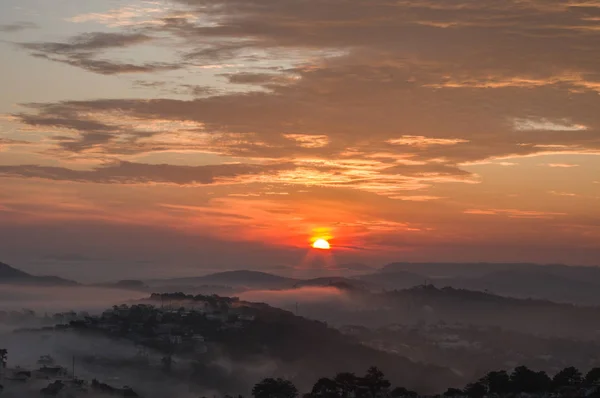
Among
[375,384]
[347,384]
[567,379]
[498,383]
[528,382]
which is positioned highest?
[567,379]

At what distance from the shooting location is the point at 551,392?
123438 mm

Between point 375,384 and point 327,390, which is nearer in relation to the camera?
point 375,384

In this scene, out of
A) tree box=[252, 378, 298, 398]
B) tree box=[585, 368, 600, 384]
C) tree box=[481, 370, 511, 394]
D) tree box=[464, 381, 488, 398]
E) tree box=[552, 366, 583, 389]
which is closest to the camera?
tree box=[585, 368, 600, 384]

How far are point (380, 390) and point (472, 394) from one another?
18.6 metres

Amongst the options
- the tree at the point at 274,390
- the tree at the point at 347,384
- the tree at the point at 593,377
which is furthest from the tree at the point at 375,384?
the tree at the point at 593,377

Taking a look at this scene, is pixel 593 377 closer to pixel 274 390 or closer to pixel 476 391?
pixel 476 391

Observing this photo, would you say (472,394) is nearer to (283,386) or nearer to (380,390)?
(380,390)

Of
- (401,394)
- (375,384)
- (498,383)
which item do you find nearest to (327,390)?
(375,384)

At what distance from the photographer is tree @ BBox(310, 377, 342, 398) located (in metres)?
140

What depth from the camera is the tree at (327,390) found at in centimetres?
14044

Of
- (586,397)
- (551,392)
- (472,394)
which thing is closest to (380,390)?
(472,394)

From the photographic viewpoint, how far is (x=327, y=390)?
150m

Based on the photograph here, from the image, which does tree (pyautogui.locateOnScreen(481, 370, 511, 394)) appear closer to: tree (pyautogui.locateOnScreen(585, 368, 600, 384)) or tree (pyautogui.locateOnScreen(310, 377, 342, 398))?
tree (pyautogui.locateOnScreen(585, 368, 600, 384))

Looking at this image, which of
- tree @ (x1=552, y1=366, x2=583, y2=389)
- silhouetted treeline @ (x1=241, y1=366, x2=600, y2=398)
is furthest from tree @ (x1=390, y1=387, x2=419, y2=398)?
tree @ (x1=552, y1=366, x2=583, y2=389)
